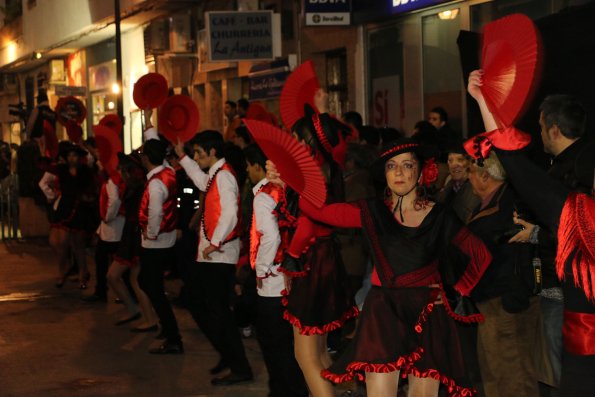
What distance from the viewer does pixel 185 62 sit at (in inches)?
1008

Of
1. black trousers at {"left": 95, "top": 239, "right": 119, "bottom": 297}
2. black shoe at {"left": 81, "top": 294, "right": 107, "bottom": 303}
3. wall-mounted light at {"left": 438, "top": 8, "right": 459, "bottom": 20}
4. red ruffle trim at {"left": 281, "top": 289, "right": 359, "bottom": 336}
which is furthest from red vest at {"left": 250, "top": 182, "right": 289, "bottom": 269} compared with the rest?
wall-mounted light at {"left": 438, "top": 8, "right": 459, "bottom": 20}

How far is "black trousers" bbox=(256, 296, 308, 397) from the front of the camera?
725cm

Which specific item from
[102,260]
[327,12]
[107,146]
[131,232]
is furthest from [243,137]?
[327,12]

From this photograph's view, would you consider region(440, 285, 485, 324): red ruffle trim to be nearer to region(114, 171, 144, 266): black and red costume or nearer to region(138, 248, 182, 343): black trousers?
region(138, 248, 182, 343): black trousers

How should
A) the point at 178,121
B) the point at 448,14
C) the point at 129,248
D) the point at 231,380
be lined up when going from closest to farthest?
1. the point at 231,380
2. the point at 178,121
3. the point at 129,248
4. the point at 448,14

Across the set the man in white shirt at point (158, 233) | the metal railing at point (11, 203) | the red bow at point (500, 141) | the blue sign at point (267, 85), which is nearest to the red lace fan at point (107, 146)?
the man in white shirt at point (158, 233)

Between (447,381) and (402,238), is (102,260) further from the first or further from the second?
(447,381)

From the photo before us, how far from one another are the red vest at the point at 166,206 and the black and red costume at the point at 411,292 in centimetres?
447

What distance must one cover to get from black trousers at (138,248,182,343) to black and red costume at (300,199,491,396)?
438cm

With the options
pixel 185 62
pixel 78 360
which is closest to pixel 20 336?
pixel 78 360

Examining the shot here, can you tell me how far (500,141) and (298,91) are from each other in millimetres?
3468

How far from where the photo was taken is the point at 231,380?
8648 mm

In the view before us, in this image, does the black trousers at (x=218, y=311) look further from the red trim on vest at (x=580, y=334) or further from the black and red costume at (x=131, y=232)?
the red trim on vest at (x=580, y=334)

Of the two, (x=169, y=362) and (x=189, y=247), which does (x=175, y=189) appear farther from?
(x=169, y=362)
